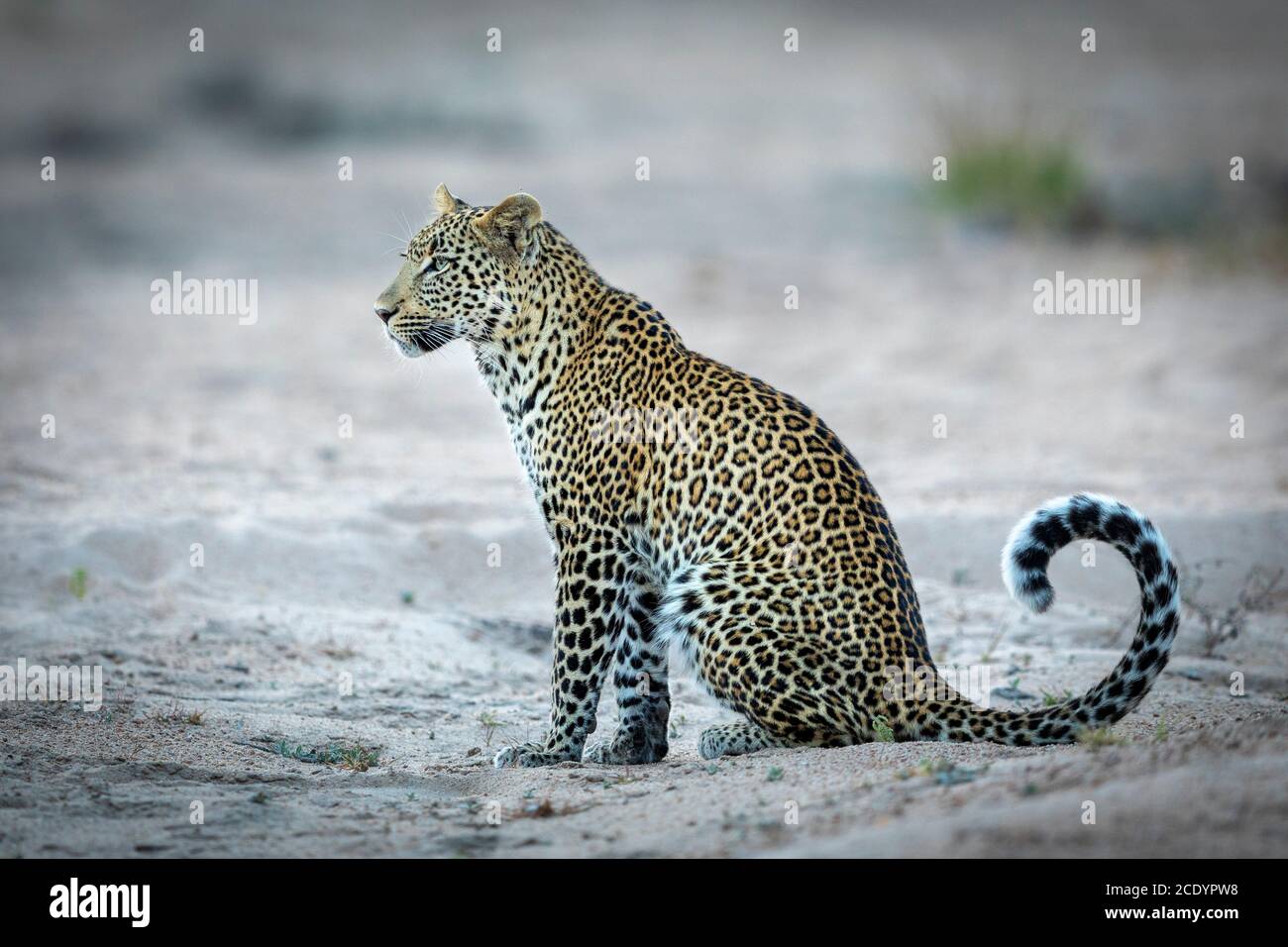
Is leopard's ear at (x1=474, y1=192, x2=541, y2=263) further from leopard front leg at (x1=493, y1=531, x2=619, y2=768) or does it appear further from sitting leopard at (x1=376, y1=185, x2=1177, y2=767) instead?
leopard front leg at (x1=493, y1=531, x2=619, y2=768)

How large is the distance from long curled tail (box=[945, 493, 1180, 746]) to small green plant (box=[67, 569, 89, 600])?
17.2 feet

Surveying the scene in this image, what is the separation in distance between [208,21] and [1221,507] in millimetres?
27602

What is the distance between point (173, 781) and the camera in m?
6.50

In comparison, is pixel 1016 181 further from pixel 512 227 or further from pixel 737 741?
pixel 737 741

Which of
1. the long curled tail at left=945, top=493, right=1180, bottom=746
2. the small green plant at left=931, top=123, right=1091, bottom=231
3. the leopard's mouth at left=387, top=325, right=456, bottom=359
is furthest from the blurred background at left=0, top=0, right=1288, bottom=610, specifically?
the long curled tail at left=945, top=493, right=1180, bottom=746

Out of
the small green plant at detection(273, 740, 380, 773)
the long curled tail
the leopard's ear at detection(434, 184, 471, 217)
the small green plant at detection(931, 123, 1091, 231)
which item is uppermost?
the small green plant at detection(931, 123, 1091, 231)

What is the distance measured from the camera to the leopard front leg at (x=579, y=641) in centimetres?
688

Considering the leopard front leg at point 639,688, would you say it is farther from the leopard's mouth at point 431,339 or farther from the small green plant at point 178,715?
the small green plant at point 178,715

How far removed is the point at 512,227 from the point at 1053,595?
114 inches

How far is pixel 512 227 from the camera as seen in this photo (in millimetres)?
7273

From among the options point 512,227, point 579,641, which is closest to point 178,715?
point 579,641

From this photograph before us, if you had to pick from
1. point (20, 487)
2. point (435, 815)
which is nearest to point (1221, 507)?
point (435, 815)

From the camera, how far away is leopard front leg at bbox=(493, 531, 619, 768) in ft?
22.6

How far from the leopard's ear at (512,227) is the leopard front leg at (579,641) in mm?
1332
